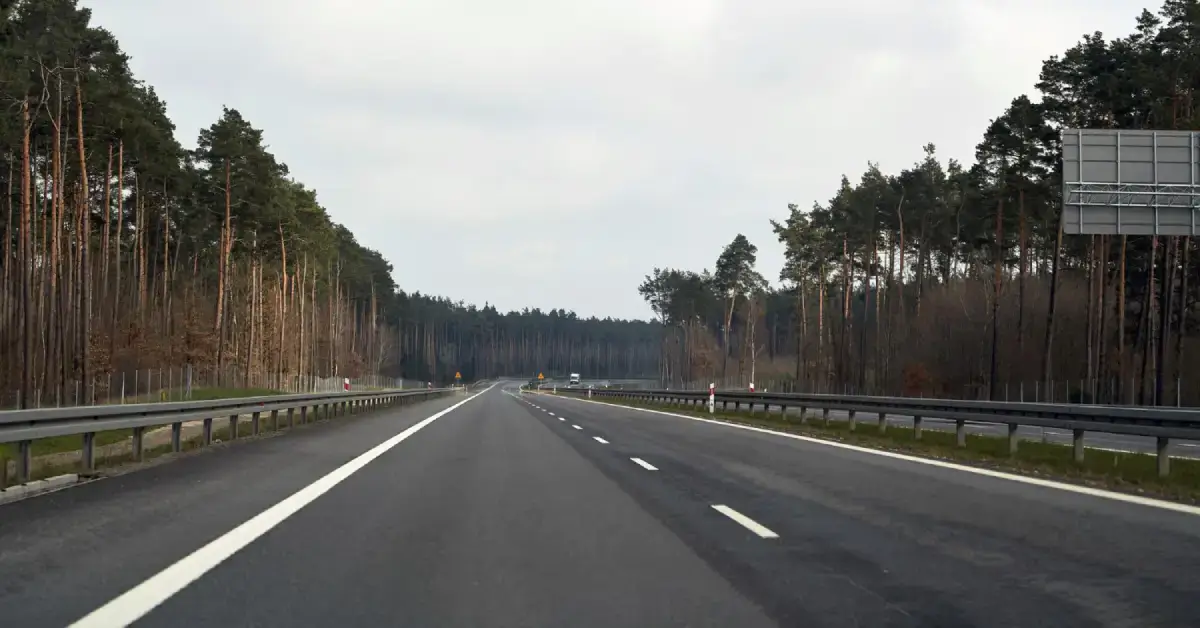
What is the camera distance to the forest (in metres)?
45.7

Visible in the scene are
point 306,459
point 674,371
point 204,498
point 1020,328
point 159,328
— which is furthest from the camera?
point 674,371

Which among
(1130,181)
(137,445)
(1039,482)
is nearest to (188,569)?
(137,445)

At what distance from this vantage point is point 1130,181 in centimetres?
2425

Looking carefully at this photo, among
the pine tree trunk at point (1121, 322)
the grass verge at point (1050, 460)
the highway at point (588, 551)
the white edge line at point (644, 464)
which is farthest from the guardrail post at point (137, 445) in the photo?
the pine tree trunk at point (1121, 322)

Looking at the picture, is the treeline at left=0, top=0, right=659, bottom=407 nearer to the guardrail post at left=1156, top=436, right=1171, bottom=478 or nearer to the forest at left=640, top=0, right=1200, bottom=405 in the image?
the guardrail post at left=1156, top=436, right=1171, bottom=478

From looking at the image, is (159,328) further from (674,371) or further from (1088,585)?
(674,371)

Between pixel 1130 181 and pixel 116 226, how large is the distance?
64150 millimetres

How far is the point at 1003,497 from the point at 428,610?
26.2 feet

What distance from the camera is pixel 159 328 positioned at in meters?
71.4

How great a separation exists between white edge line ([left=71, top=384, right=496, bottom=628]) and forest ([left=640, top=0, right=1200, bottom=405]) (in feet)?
119

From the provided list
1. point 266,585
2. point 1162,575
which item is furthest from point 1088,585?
point 266,585

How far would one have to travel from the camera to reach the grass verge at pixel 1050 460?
45.4 ft

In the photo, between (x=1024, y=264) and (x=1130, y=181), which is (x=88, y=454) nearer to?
(x=1130, y=181)

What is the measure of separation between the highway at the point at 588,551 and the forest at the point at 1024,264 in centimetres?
3252
